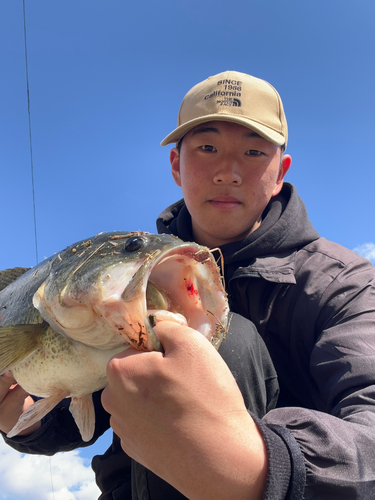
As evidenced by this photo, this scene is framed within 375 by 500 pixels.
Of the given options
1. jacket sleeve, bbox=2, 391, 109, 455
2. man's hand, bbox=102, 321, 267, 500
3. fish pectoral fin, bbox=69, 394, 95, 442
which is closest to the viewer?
man's hand, bbox=102, 321, 267, 500

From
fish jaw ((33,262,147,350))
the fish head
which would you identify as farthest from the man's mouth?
fish jaw ((33,262,147,350))

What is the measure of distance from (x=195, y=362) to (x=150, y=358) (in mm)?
162

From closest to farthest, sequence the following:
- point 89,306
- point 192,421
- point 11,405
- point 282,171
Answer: point 192,421
point 89,306
point 11,405
point 282,171

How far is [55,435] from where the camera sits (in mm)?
3197

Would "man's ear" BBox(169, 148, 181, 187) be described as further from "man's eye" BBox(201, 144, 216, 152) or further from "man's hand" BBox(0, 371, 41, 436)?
"man's hand" BBox(0, 371, 41, 436)

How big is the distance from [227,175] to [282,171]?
2.70 ft

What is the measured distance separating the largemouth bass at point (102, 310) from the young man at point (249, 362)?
184 millimetres

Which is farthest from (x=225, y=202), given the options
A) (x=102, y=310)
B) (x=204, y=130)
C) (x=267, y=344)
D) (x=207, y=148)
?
(x=102, y=310)

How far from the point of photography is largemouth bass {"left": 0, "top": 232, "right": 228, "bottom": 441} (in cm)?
145

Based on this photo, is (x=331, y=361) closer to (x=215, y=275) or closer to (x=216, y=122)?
(x=215, y=275)

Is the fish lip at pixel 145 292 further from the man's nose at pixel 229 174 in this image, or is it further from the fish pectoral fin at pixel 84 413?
the man's nose at pixel 229 174

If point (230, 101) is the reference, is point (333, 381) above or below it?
below

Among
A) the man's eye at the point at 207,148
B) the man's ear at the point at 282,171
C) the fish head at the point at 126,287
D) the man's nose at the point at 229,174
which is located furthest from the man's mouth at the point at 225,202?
the fish head at the point at 126,287

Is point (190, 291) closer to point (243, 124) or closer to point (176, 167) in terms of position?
point (243, 124)
